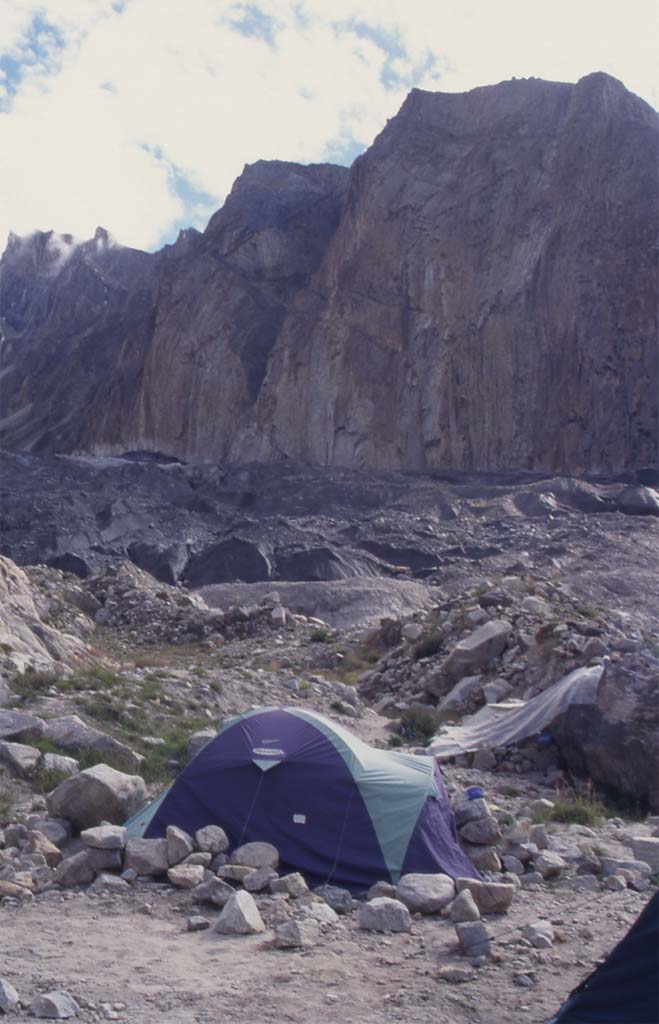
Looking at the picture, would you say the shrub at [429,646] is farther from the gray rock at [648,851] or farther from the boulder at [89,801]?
the boulder at [89,801]

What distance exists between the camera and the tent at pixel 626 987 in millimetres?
4930

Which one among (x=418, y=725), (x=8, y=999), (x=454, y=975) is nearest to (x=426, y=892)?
(x=454, y=975)

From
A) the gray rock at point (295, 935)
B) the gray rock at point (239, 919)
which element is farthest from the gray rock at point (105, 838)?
the gray rock at point (295, 935)

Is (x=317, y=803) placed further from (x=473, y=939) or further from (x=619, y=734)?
(x=619, y=734)

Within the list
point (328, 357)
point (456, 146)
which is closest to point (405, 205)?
point (456, 146)

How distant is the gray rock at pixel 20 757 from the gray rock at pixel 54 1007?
4433 millimetres

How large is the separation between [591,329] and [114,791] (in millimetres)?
50391

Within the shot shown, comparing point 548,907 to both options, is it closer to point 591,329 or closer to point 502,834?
point 502,834

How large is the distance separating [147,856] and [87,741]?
120 inches

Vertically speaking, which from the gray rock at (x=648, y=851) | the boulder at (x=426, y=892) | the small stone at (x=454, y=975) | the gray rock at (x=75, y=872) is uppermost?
the gray rock at (x=648, y=851)

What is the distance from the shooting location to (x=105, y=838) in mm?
7488

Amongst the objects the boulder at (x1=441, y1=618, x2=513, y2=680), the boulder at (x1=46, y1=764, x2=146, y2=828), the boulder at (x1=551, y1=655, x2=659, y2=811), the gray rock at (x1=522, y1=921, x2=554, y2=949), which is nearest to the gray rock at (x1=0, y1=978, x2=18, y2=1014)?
the gray rock at (x1=522, y1=921, x2=554, y2=949)

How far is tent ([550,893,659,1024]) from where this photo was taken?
16.2ft

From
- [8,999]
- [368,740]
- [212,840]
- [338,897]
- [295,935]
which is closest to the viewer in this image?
[8,999]
